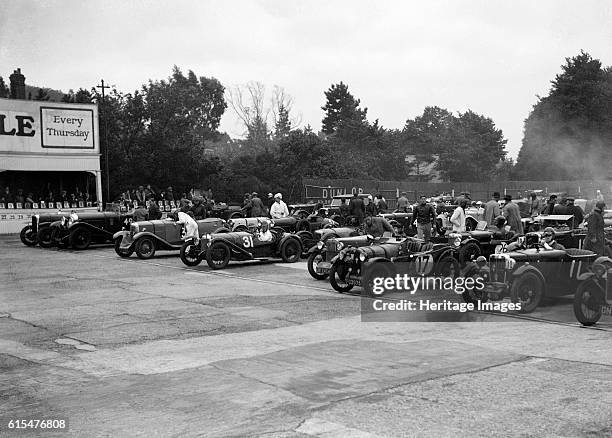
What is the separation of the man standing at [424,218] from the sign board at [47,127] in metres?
23.0

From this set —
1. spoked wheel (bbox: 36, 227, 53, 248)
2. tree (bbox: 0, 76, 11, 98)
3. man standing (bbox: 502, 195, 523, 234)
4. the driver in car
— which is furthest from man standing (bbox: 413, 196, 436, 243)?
tree (bbox: 0, 76, 11, 98)

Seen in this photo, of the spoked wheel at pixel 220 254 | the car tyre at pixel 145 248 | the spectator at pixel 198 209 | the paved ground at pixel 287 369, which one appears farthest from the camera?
the spectator at pixel 198 209

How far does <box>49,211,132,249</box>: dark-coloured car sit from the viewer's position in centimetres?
2589

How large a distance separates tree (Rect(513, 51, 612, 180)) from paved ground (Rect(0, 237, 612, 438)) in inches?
2671

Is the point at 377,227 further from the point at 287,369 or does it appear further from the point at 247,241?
the point at 287,369

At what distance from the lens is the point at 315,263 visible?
16797 millimetres

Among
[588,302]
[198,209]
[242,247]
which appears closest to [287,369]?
[588,302]

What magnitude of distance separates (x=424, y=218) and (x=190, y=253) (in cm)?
655

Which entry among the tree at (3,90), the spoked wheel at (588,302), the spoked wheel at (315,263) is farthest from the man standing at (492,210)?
the tree at (3,90)

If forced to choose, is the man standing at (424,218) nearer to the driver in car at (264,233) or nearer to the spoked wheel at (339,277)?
the driver in car at (264,233)

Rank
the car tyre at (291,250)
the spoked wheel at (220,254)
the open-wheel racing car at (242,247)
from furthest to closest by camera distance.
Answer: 1. the car tyre at (291,250)
2. the open-wheel racing car at (242,247)
3. the spoked wheel at (220,254)

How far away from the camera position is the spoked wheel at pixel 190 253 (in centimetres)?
1991

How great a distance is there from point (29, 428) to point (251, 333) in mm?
4568

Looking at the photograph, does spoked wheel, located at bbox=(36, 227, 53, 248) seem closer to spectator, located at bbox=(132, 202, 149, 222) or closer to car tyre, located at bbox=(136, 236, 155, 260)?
spectator, located at bbox=(132, 202, 149, 222)
